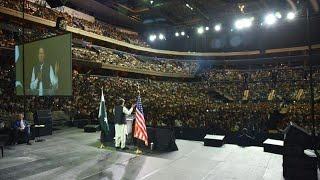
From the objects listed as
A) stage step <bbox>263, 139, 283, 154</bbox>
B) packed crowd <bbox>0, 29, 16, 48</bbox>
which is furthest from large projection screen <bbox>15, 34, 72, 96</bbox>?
stage step <bbox>263, 139, 283, 154</bbox>

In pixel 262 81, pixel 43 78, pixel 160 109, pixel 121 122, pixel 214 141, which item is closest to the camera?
pixel 121 122

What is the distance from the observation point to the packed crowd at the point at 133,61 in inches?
1142

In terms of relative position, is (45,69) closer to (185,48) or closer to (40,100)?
(40,100)

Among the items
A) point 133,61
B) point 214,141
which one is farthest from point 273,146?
point 133,61

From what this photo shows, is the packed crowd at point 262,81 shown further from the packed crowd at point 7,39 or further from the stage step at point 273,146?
the packed crowd at point 7,39

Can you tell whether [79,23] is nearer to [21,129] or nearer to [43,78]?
[43,78]

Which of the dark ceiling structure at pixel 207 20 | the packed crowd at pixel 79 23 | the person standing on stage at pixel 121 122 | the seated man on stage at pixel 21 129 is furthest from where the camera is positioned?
the dark ceiling structure at pixel 207 20

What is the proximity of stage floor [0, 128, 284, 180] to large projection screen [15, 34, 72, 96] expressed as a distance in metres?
2.60

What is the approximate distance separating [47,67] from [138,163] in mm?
6644

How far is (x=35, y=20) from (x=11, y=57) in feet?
19.8

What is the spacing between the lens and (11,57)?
2061cm

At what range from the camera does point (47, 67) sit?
11938 mm

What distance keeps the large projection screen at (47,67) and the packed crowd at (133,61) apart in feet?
40.8

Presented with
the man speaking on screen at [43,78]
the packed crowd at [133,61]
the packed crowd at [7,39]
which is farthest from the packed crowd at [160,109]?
the man speaking on screen at [43,78]
